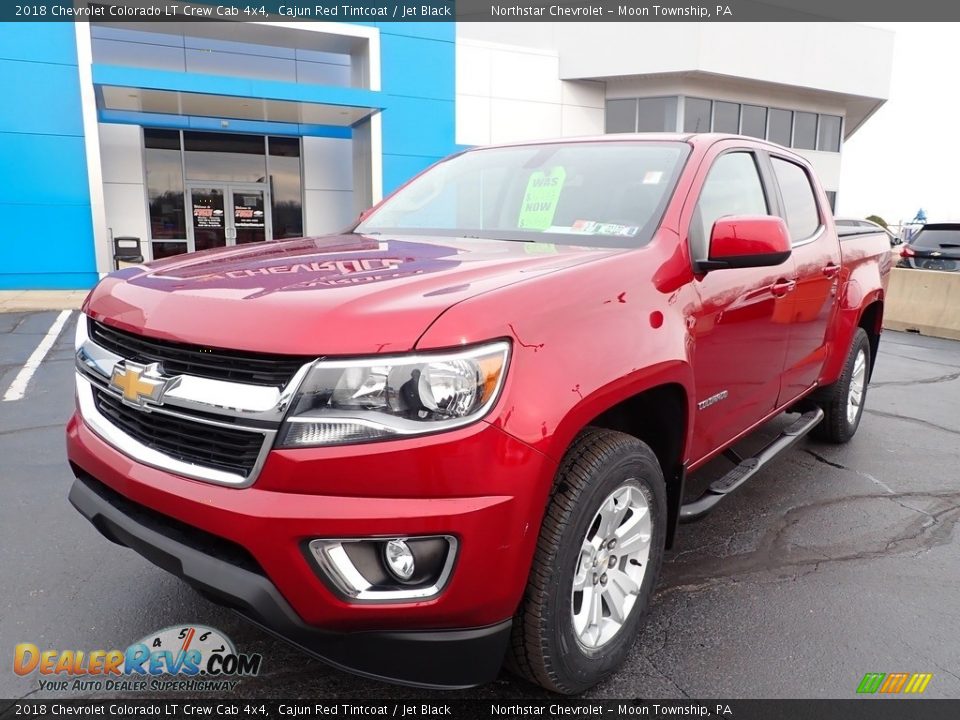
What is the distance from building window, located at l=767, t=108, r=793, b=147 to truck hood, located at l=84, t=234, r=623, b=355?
2415 centimetres

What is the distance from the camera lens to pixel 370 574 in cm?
184

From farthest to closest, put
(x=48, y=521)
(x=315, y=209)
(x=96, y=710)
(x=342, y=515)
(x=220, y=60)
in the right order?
(x=315, y=209) → (x=220, y=60) → (x=48, y=521) → (x=96, y=710) → (x=342, y=515)

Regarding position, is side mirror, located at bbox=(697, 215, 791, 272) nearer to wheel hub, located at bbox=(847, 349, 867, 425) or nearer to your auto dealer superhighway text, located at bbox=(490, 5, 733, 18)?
wheel hub, located at bbox=(847, 349, 867, 425)

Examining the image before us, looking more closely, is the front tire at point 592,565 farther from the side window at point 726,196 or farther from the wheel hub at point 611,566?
the side window at point 726,196

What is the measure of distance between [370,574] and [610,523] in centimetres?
84

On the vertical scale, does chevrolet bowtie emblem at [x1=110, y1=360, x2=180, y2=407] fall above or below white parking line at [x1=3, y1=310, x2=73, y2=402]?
above

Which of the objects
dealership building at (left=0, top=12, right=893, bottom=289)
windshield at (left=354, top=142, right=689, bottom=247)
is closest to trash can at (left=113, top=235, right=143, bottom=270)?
dealership building at (left=0, top=12, right=893, bottom=289)

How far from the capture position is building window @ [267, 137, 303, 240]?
18.3 meters

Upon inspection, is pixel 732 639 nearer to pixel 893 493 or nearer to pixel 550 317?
pixel 550 317

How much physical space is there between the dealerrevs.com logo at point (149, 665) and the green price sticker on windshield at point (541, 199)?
2.02 meters

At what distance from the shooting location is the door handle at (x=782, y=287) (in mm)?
3268

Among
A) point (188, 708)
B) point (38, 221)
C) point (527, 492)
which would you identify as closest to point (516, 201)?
point (527, 492)

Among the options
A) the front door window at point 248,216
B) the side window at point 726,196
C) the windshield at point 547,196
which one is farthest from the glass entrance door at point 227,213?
the side window at point 726,196

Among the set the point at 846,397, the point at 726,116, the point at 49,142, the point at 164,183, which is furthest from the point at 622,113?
the point at 846,397
